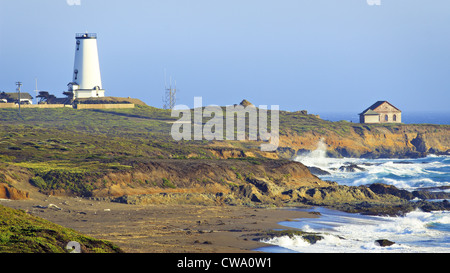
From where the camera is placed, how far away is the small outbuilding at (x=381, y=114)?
10144 cm

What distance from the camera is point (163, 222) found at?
3012cm

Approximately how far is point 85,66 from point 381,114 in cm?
4441

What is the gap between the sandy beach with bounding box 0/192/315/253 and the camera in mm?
25156

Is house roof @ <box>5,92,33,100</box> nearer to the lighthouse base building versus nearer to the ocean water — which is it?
the lighthouse base building

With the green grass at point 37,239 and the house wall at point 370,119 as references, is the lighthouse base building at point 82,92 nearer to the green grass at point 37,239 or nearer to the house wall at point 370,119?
the house wall at point 370,119

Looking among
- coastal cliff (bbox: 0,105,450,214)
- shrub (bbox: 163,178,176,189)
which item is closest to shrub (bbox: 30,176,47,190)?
coastal cliff (bbox: 0,105,450,214)

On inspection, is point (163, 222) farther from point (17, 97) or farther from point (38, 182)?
point (17, 97)

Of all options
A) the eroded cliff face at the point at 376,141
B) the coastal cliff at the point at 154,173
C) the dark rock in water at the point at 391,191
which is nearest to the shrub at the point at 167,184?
the coastal cliff at the point at 154,173

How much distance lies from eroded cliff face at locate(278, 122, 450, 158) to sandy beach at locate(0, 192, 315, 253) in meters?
45.3

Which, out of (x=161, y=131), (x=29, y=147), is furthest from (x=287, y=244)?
(x=161, y=131)

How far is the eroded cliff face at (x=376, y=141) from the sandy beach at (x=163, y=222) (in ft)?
149

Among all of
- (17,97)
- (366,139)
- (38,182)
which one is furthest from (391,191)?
(17,97)
